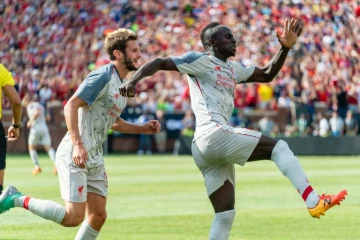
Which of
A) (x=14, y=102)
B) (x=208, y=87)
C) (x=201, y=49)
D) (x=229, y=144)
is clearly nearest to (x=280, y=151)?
(x=229, y=144)

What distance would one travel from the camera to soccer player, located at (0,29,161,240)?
303 inches

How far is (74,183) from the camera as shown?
768cm

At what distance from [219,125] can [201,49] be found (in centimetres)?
2873

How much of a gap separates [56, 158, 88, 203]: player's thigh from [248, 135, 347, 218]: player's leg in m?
1.54

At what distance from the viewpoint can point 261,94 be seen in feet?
118

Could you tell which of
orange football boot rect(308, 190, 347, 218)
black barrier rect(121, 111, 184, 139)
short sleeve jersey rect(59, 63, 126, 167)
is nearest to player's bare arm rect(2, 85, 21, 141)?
short sleeve jersey rect(59, 63, 126, 167)

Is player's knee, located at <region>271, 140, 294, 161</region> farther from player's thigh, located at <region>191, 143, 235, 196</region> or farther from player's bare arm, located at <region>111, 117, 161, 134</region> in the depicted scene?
player's bare arm, located at <region>111, 117, 161, 134</region>

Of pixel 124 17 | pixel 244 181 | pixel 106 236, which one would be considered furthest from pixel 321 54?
pixel 106 236

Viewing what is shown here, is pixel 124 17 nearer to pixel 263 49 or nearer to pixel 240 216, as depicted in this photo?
pixel 263 49

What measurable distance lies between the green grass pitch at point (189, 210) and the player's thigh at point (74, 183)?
8.08 feet

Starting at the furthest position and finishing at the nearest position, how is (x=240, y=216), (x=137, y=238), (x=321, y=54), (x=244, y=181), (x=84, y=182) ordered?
(x=321, y=54), (x=244, y=181), (x=240, y=216), (x=137, y=238), (x=84, y=182)

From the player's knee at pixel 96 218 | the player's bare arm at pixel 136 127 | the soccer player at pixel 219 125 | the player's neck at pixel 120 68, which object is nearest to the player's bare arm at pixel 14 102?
the player's bare arm at pixel 136 127

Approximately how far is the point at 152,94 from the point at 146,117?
150cm

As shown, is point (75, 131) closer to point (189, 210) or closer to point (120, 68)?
point (120, 68)
